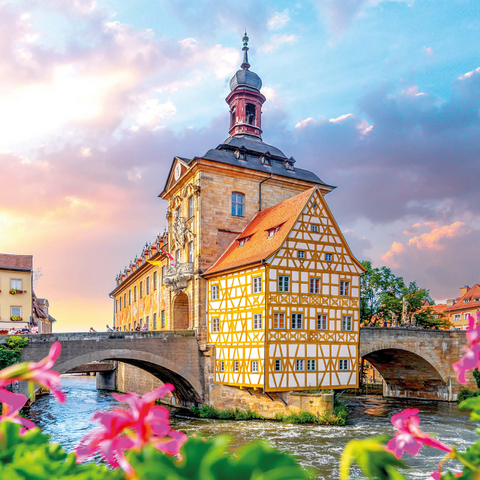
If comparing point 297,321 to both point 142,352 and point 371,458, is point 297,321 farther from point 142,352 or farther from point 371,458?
point 371,458

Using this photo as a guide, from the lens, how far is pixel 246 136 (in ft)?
114

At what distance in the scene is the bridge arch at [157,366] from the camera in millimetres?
23719

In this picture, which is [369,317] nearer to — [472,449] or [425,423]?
[425,423]

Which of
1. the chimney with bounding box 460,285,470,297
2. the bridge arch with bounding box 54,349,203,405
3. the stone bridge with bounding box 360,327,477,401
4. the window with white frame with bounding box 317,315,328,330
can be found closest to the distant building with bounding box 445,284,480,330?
the chimney with bounding box 460,285,470,297

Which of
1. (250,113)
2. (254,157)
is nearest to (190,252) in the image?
(254,157)

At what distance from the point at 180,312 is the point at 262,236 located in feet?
29.5

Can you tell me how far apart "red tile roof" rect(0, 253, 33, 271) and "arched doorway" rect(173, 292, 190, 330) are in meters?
12.0

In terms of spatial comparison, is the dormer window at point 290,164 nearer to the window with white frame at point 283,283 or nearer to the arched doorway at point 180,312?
the arched doorway at point 180,312

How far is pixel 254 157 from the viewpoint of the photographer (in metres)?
30.8

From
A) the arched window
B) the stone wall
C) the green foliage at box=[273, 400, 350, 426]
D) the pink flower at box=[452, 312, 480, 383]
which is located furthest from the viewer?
the arched window

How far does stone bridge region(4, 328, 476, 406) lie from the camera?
23750 millimetres

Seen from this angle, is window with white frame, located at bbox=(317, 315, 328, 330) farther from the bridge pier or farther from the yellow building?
the bridge pier

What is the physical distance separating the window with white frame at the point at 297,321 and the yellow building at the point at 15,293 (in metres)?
20.4

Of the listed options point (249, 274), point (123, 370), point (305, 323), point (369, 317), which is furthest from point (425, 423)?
point (123, 370)
